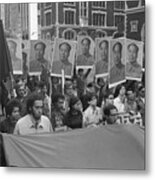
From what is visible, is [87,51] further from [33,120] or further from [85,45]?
[33,120]

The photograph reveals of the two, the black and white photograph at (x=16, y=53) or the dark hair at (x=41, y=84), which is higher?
the black and white photograph at (x=16, y=53)

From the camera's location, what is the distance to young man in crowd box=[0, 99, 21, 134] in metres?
1.93

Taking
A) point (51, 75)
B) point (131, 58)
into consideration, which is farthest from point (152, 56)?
point (51, 75)

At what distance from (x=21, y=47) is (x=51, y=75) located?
0.17 meters

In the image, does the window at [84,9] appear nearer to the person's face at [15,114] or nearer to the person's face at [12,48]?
the person's face at [12,48]

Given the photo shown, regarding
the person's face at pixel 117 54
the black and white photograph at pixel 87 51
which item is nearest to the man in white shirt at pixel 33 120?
the black and white photograph at pixel 87 51

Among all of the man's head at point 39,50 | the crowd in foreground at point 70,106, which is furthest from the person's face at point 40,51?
the crowd in foreground at point 70,106

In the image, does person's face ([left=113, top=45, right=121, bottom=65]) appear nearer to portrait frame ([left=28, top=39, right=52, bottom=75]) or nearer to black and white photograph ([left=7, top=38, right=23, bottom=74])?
portrait frame ([left=28, top=39, right=52, bottom=75])

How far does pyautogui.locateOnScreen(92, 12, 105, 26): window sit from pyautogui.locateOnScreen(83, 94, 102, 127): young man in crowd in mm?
296

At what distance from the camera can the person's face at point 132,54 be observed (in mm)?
1843

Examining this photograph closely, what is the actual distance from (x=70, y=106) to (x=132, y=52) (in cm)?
34

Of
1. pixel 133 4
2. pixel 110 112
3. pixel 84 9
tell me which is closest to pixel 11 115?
pixel 110 112

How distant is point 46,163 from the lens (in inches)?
75.1

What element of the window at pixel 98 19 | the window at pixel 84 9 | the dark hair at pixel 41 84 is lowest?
the dark hair at pixel 41 84
